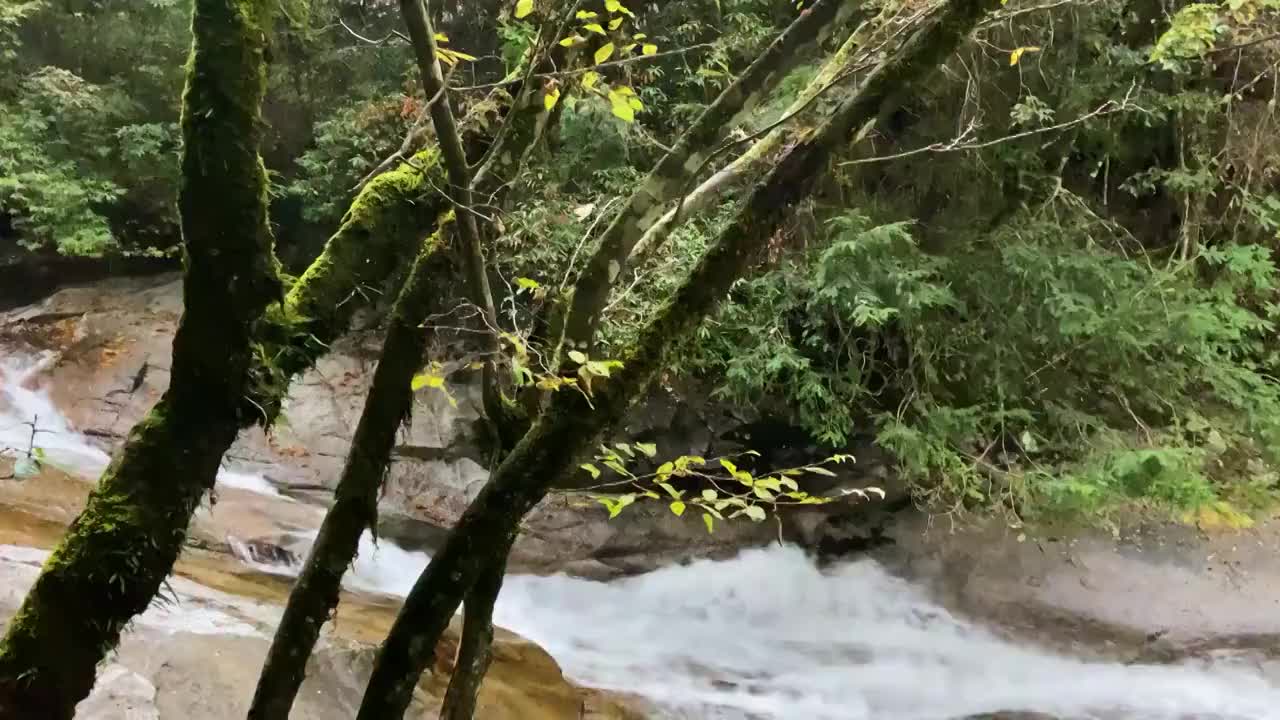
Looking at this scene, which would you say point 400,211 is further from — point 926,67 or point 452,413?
point 452,413

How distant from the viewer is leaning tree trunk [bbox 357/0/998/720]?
212 centimetres

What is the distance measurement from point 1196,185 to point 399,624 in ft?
25.3

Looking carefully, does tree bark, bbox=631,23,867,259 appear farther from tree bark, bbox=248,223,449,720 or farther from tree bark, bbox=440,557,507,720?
tree bark, bbox=440,557,507,720

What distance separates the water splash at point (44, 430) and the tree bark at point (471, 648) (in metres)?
5.84

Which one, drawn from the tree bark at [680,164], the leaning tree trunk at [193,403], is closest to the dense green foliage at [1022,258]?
the tree bark at [680,164]

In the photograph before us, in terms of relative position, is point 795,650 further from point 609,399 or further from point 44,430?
point 44,430

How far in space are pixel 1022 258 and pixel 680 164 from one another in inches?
202

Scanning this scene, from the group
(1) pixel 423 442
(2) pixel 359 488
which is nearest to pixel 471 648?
(2) pixel 359 488

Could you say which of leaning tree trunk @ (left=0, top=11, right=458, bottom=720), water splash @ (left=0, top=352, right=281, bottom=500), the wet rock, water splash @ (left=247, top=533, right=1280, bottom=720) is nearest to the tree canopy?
leaning tree trunk @ (left=0, top=11, right=458, bottom=720)

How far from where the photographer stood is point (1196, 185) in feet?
23.0

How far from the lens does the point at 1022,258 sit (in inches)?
259

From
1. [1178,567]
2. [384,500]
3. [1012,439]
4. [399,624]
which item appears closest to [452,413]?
[384,500]

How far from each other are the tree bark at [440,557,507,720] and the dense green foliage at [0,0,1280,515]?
3.15 m

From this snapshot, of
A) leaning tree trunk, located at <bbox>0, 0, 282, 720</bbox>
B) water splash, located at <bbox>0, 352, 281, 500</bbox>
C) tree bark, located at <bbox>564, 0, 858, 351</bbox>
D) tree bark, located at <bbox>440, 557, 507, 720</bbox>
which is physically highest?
tree bark, located at <bbox>564, 0, 858, 351</bbox>
